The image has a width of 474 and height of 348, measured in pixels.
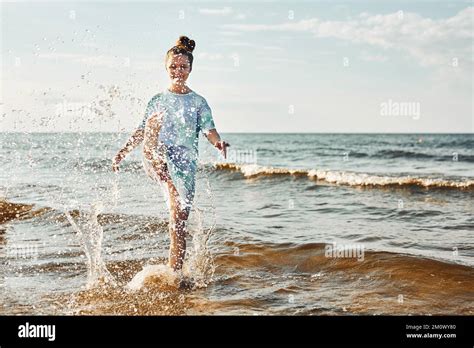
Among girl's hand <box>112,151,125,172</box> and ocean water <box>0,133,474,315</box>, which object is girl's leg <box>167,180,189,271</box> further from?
girl's hand <box>112,151,125,172</box>

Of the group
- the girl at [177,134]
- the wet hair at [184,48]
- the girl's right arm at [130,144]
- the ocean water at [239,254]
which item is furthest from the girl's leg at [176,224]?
the wet hair at [184,48]

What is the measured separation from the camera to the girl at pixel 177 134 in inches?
195

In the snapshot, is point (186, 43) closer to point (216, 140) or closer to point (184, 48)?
point (184, 48)

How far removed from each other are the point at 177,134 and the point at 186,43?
0.86 metres

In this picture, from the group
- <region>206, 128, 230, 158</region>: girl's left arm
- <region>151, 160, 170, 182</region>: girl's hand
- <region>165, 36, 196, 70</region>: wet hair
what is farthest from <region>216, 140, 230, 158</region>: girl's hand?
<region>165, 36, 196, 70</region>: wet hair

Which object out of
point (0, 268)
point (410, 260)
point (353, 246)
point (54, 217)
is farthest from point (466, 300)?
point (54, 217)

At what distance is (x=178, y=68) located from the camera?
494 cm

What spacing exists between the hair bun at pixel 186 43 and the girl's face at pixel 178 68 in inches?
4.1

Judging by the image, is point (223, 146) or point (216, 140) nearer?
point (223, 146)

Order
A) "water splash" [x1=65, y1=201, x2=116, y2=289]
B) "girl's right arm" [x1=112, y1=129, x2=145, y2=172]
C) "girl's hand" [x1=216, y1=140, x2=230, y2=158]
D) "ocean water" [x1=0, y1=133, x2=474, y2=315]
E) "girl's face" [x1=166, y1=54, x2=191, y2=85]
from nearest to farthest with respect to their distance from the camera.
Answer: "ocean water" [x1=0, y1=133, x2=474, y2=315] → "girl's hand" [x1=216, y1=140, x2=230, y2=158] → "girl's face" [x1=166, y1=54, x2=191, y2=85] → "girl's right arm" [x1=112, y1=129, x2=145, y2=172] → "water splash" [x1=65, y1=201, x2=116, y2=289]

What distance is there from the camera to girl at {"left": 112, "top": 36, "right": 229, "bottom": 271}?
4.96 meters

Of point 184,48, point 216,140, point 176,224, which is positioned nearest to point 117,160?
point 176,224

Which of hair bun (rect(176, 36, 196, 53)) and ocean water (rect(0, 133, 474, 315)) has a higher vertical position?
hair bun (rect(176, 36, 196, 53))

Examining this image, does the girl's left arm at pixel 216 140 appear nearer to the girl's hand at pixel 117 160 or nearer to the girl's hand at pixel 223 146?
the girl's hand at pixel 223 146
